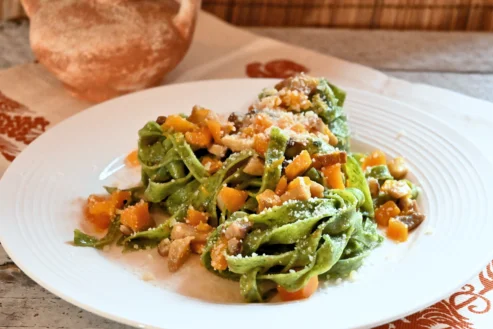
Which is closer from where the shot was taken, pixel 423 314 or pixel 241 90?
pixel 423 314

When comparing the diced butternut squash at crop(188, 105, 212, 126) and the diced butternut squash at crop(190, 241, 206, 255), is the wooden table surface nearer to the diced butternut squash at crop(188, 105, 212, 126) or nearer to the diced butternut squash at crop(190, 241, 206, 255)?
the diced butternut squash at crop(188, 105, 212, 126)

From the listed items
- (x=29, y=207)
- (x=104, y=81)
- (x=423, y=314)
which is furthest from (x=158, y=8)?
(x=423, y=314)

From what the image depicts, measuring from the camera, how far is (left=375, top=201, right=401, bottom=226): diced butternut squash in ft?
8.18

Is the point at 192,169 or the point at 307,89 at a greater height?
the point at 307,89

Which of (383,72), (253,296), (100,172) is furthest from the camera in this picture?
(383,72)

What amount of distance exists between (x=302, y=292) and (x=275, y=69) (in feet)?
6.70

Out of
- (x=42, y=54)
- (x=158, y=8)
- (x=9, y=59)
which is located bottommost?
(x=9, y=59)

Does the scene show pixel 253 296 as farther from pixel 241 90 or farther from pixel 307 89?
pixel 241 90

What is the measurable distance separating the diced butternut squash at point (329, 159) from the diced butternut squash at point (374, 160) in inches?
16.2

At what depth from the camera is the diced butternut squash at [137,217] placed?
2.44m

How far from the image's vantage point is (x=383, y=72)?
3.90 m

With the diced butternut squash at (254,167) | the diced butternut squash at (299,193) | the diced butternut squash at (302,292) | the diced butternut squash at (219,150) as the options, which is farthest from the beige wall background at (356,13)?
the diced butternut squash at (302,292)

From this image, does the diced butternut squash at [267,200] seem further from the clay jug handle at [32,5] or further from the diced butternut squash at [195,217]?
the clay jug handle at [32,5]

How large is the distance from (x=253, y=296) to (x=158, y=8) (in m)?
1.82
